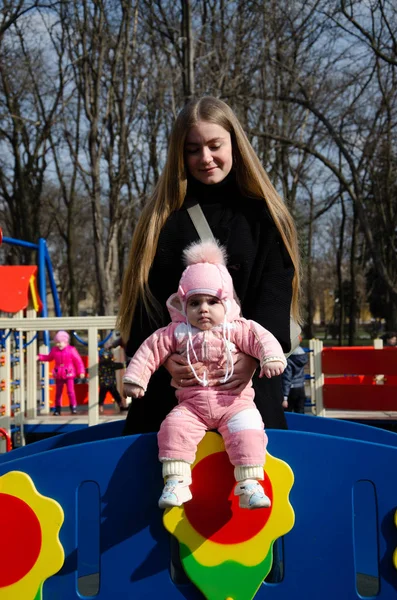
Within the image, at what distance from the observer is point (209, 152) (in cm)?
236

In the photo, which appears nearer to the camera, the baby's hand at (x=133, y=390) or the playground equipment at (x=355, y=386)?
the baby's hand at (x=133, y=390)

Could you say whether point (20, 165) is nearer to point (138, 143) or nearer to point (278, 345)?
point (138, 143)

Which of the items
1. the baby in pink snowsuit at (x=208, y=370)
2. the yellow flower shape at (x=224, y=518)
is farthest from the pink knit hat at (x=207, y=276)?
the yellow flower shape at (x=224, y=518)

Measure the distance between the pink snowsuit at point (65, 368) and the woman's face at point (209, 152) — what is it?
698cm

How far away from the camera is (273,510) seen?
2020 millimetres

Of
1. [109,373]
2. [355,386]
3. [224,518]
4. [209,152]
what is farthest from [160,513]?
[109,373]

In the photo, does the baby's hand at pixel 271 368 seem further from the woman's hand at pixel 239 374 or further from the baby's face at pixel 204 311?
the baby's face at pixel 204 311

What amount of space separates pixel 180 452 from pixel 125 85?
513 inches

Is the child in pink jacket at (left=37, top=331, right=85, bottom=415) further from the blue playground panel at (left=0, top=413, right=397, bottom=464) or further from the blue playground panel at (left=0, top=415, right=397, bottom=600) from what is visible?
the blue playground panel at (left=0, top=415, right=397, bottom=600)

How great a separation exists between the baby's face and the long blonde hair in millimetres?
273

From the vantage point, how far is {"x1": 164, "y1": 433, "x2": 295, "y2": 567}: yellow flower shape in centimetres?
202

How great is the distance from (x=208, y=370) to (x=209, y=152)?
0.80 meters

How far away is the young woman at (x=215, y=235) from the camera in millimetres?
2285

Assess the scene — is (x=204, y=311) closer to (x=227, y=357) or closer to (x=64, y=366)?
(x=227, y=357)
